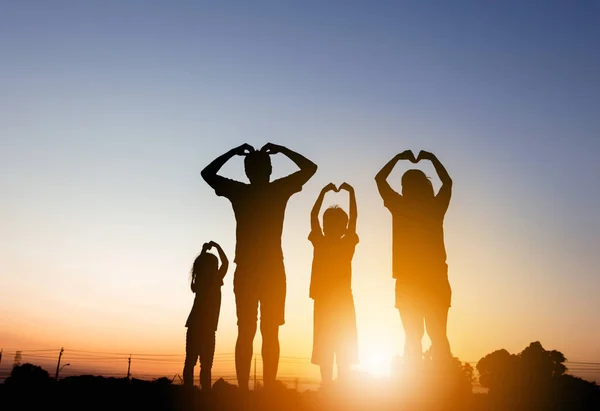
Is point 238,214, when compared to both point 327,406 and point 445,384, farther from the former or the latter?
point 445,384

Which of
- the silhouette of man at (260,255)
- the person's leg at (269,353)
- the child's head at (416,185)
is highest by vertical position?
the child's head at (416,185)

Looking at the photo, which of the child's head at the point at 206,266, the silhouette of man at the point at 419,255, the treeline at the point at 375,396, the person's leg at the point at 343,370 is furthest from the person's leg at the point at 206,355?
the silhouette of man at the point at 419,255

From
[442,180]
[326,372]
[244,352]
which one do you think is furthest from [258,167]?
[326,372]

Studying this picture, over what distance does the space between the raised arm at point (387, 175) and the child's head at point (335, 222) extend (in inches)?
60.8

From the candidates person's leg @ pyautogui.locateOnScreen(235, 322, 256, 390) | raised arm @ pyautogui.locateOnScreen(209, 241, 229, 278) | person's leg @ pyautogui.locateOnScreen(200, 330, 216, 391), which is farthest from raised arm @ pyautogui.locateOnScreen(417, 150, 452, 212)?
person's leg @ pyautogui.locateOnScreen(200, 330, 216, 391)

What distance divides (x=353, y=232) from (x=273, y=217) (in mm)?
2730

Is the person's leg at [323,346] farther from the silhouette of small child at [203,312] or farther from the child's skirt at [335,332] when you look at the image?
the silhouette of small child at [203,312]

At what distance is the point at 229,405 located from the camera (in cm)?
905

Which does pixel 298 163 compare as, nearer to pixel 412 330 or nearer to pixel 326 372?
pixel 412 330

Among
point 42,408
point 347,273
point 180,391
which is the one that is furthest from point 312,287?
point 42,408

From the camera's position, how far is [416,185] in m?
10.6

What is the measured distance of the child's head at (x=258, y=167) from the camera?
33.7 ft

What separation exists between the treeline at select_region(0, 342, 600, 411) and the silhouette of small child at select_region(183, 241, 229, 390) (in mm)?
4204

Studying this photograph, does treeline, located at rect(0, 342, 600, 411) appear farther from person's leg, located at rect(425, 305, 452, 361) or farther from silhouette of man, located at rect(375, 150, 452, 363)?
silhouette of man, located at rect(375, 150, 452, 363)
